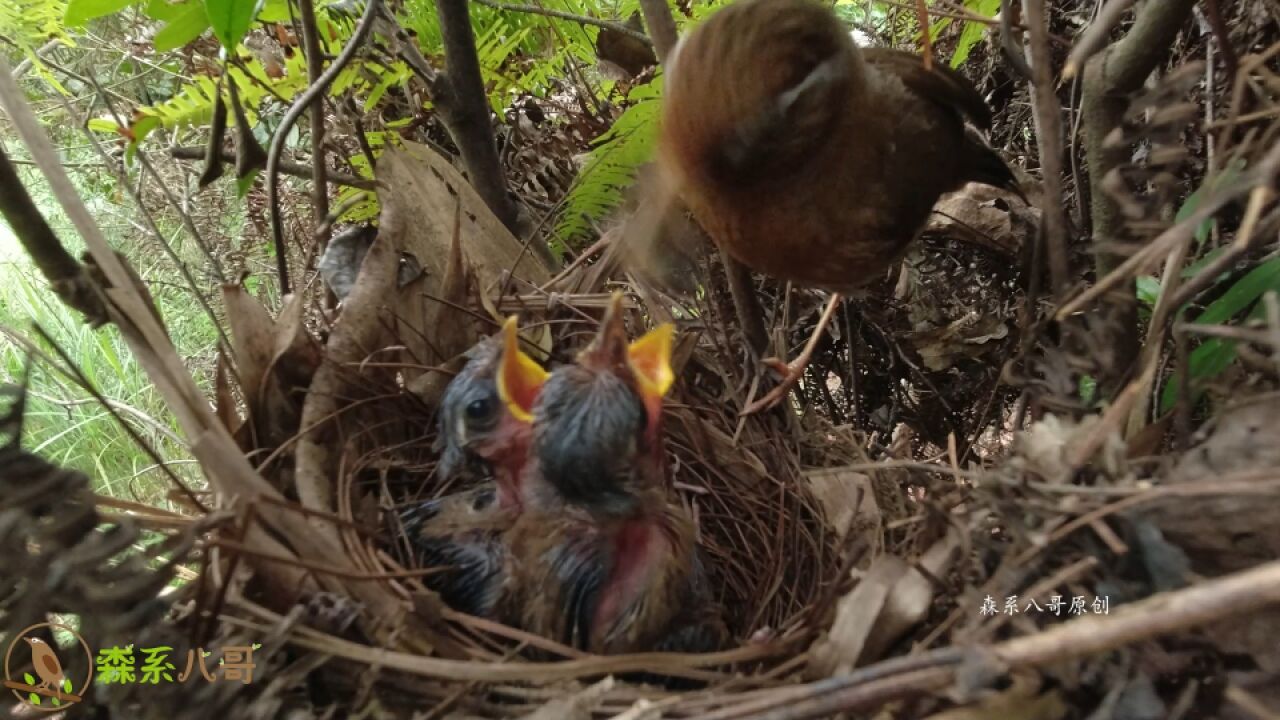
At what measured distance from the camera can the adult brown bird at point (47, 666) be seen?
0.44m

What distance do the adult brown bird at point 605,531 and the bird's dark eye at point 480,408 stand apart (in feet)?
0.21

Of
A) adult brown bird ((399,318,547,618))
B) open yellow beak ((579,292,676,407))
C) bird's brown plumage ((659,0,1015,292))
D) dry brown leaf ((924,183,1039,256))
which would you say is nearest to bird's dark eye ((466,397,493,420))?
adult brown bird ((399,318,547,618))

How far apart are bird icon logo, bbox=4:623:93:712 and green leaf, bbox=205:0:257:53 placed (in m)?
0.59

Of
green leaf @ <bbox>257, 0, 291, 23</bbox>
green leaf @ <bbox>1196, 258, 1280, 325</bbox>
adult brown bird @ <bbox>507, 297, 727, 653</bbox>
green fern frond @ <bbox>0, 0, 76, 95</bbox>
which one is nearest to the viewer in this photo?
green leaf @ <bbox>1196, 258, 1280, 325</bbox>

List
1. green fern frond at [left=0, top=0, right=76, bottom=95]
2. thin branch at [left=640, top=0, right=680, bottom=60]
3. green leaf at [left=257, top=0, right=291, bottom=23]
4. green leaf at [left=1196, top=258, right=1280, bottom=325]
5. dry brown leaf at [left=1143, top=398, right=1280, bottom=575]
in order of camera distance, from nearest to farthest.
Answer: dry brown leaf at [left=1143, top=398, right=1280, bottom=575] → green leaf at [left=1196, top=258, right=1280, bottom=325] → thin branch at [left=640, top=0, right=680, bottom=60] → green leaf at [left=257, top=0, right=291, bottom=23] → green fern frond at [left=0, top=0, right=76, bottom=95]

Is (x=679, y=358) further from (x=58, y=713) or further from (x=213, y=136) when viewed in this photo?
(x=58, y=713)

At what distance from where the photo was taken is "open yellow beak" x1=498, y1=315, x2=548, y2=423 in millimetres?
846

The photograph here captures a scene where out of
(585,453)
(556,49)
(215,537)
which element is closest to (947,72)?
(556,49)

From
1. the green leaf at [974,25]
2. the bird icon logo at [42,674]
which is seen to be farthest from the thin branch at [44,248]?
the green leaf at [974,25]

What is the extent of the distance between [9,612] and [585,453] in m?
0.44

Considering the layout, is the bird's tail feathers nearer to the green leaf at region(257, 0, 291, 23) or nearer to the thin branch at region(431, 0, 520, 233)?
the thin branch at region(431, 0, 520, 233)

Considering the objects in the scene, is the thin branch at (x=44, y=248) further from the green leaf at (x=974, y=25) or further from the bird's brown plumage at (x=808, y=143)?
the green leaf at (x=974, y=25)

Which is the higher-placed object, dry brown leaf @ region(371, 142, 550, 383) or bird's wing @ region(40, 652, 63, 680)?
dry brown leaf @ region(371, 142, 550, 383)

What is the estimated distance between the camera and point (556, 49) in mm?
1542
